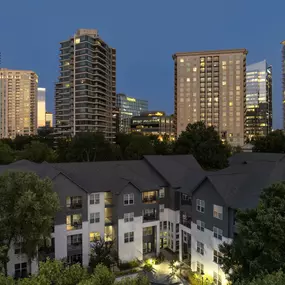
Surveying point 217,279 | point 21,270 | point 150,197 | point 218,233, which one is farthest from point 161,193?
point 21,270

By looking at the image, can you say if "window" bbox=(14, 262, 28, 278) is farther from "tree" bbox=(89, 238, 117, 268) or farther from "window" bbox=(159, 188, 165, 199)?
"window" bbox=(159, 188, 165, 199)

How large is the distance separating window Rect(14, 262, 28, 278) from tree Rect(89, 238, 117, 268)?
6717 millimetres

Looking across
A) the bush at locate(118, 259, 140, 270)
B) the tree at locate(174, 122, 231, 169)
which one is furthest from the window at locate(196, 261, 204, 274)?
the tree at locate(174, 122, 231, 169)

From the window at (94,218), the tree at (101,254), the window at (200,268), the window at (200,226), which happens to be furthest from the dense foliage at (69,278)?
the window at (200,268)

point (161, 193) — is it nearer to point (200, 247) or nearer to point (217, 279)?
point (200, 247)

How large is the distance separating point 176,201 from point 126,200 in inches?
288

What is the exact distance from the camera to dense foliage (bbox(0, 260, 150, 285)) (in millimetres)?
Answer: 11461

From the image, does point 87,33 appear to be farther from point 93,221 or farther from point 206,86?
point 93,221

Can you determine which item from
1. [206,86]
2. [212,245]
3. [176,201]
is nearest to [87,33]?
[206,86]

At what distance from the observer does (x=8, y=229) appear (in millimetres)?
24062

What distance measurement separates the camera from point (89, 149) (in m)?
72.0

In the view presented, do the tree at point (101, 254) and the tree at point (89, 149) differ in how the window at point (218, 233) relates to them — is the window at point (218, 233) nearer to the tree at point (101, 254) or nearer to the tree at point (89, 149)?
the tree at point (101, 254)

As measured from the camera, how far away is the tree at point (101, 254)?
28.6 metres

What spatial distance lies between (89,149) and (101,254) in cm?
4541
